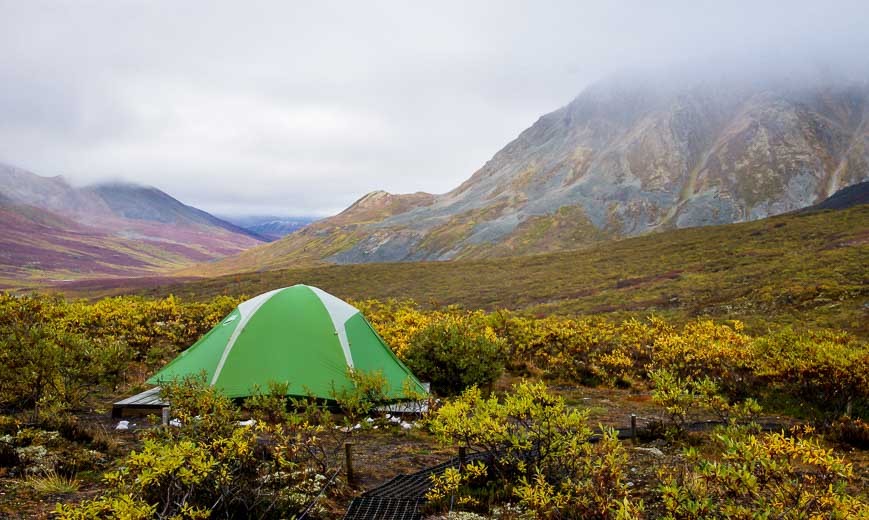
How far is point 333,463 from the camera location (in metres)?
7.44

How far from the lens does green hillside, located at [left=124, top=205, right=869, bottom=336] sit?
3469 centimetres

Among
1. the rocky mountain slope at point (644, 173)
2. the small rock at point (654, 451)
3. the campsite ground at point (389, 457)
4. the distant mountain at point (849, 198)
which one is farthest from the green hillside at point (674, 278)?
the rocky mountain slope at point (644, 173)

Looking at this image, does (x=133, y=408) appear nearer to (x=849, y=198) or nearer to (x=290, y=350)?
(x=290, y=350)

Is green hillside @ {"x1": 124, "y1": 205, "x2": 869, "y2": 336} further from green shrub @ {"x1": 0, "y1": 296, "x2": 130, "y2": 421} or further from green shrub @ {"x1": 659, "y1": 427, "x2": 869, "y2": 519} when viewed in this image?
green shrub @ {"x1": 0, "y1": 296, "x2": 130, "y2": 421}

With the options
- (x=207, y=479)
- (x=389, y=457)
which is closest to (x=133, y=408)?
(x=389, y=457)

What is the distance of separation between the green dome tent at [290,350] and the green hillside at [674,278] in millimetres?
24345

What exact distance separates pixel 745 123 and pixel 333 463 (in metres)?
159

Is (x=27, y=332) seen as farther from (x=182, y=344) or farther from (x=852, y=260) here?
(x=852, y=260)

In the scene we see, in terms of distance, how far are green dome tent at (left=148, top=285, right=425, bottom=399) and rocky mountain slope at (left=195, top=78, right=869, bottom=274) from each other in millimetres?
100303

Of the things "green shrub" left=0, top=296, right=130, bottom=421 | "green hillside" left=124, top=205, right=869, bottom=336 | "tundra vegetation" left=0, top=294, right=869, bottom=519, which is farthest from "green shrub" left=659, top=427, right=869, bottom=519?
"green hillside" left=124, top=205, right=869, bottom=336

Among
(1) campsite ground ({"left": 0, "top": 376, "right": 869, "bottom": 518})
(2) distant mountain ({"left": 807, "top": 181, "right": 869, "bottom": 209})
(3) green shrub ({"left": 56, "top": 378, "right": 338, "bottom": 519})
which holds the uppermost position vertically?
(2) distant mountain ({"left": 807, "top": 181, "right": 869, "bottom": 209})

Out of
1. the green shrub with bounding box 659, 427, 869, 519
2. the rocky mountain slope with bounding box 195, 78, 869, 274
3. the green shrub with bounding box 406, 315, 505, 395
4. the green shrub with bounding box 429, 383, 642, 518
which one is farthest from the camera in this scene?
the rocky mountain slope with bounding box 195, 78, 869, 274

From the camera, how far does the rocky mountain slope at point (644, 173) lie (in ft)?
377

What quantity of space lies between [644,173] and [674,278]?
85768 millimetres
